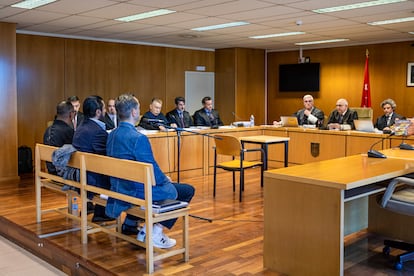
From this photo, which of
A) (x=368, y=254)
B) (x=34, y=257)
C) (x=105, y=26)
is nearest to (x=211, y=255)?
(x=368, y=254)

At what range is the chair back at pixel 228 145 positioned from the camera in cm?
567

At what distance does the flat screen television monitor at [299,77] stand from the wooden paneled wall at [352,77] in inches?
5.4

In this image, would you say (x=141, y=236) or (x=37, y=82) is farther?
(x=37, y=82)

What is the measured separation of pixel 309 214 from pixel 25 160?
19.5 feet

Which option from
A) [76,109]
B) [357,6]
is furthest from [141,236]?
[357,6]

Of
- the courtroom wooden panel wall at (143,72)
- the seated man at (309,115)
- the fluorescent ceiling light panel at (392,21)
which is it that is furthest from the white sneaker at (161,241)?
the courtroom wooden panel wall at (143,72)

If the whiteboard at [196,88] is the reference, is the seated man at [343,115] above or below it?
below

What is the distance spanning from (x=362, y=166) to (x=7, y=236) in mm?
3534

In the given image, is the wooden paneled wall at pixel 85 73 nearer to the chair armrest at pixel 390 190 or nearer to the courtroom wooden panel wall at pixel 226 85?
the courtroom wooden panel wall at pixel 226 85

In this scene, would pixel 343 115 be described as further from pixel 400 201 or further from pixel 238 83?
pixel 400 201

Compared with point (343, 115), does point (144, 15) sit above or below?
above

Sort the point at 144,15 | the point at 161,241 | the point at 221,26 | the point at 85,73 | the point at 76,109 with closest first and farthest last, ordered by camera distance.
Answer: the point at 161,241 < the point at 144,15 < the point at 76,109 < the point at 221,26 < the point at 85,73

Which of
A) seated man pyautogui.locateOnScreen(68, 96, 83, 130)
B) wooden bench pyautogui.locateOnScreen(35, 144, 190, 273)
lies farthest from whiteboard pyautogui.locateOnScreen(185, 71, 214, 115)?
wooden bench pyautogui.locateOnScreen(35, 144, 190, 273)

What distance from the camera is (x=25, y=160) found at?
308 inches
